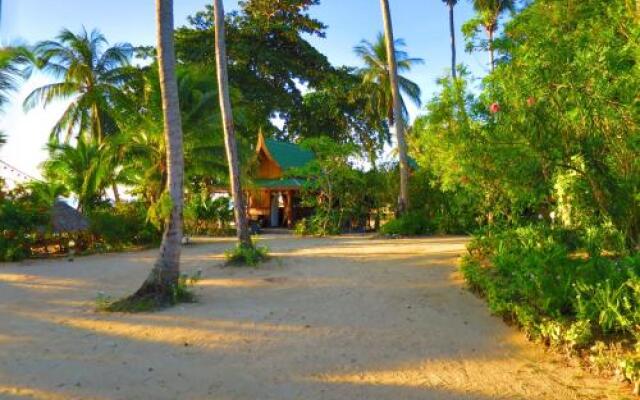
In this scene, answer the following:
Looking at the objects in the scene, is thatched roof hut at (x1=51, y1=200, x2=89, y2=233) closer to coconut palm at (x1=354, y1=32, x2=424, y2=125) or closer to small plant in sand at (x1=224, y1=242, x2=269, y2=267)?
small plant in sand at (x1=224, y1=242, x2=269, y2=267)

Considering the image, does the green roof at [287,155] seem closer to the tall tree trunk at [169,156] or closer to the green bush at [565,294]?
the tall tree trunk at [169,156]

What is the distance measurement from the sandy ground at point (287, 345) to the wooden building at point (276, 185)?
1265 cm

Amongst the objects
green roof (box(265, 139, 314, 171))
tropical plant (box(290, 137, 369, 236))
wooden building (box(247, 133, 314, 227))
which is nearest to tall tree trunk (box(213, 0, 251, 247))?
tropical plant (box(290, 137, 369, 236))

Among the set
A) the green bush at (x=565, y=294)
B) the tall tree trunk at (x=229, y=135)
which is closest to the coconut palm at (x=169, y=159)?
the tall tree trunk at (x=229, y=135)

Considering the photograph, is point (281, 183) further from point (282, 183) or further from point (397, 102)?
point (397, 102)

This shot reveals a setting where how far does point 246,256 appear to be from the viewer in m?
10.3

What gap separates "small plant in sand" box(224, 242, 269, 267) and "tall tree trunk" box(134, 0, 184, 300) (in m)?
2.78

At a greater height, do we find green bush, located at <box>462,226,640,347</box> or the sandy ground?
green bush, located at <box>462,226,640,347</box>

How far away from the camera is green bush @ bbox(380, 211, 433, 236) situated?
16.5 metres

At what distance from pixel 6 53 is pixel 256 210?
43.2 ft

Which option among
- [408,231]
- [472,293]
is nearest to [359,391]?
[472,293]

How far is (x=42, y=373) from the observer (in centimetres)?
Result: 483

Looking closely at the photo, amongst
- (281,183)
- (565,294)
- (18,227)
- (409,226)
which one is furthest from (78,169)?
(565,294)

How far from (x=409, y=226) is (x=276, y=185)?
24.0 ft
